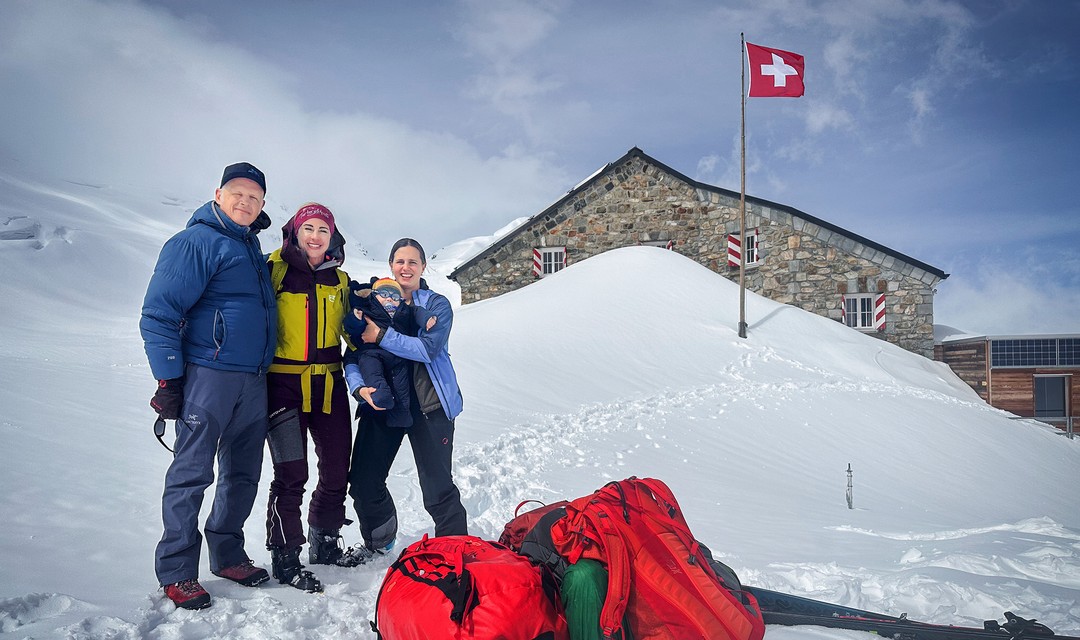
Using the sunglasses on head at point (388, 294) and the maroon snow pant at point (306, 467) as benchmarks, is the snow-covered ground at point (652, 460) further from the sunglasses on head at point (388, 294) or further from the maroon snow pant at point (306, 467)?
the sunglasses on head at point (388, 294)

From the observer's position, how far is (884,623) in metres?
3.01

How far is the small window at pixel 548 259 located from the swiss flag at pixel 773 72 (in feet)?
26.5

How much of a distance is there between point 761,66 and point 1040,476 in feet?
34.9

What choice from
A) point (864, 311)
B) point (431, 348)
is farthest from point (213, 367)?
point (864, 311)

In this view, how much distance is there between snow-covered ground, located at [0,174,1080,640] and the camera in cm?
300

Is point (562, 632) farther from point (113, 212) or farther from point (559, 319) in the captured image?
point (113, 212)

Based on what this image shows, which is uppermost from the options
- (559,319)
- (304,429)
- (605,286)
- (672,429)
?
(605,286)

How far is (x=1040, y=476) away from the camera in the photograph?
29.2 feet

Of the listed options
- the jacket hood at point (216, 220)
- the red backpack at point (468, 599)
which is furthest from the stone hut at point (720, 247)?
the red backpack at point (468, 599)

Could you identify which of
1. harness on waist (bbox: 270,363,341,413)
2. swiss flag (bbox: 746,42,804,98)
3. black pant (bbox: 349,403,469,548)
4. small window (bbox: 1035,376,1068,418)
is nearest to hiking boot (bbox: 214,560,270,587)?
black pant (bbox: 349,403,469,548)

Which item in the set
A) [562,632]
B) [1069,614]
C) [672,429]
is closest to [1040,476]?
[672,429]

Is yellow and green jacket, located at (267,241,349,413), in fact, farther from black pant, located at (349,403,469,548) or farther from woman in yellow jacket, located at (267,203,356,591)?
black pant, located at (349,403,469,548)

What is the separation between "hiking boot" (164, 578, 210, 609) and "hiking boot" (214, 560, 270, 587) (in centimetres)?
26

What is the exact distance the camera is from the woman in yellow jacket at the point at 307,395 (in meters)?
3.18
